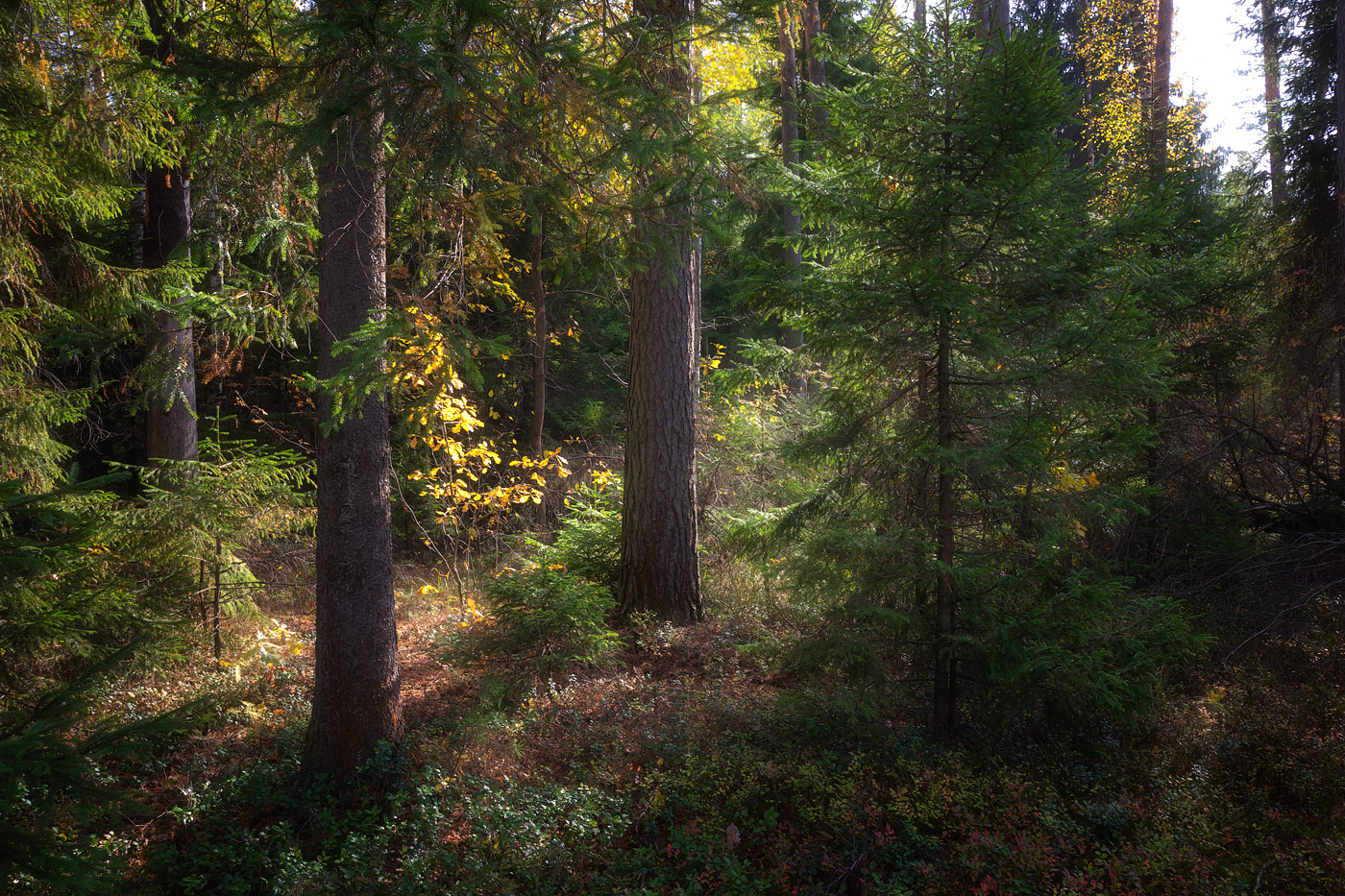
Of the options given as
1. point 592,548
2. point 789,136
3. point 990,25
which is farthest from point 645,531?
point 789,136

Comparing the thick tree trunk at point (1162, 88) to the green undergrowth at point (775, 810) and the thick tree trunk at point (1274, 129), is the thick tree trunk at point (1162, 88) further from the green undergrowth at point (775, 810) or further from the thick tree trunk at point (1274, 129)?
the green undergrowth at point (775, 810)

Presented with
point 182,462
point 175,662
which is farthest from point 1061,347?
point 175,662

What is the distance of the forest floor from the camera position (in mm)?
3971

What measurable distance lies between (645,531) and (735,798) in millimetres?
3561

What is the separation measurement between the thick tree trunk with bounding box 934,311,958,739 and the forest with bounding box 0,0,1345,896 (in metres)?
0.05

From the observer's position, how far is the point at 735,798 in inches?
180

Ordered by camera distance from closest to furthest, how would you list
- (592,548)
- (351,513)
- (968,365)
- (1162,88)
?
(351,513) < (968,365) < (592,548) < (1162,88)

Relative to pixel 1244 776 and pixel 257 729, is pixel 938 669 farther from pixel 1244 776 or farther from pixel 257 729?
pixel 257 729

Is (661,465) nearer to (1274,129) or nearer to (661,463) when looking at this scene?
(661,463)

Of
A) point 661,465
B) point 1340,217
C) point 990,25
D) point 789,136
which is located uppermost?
point 789,136

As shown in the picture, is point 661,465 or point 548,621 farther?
point 661,465

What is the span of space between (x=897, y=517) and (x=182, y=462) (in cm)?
653

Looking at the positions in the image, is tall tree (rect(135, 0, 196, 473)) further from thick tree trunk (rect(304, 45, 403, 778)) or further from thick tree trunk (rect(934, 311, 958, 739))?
thick tree trunk (rect(934, 311, 958, 739))

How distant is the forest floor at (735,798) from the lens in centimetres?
397
